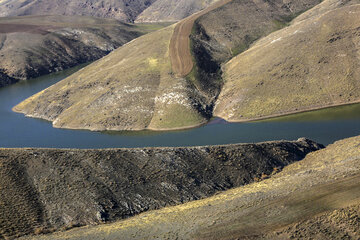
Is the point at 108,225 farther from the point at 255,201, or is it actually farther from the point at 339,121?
the point at 339,121

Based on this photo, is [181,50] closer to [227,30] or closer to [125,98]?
[125,98]

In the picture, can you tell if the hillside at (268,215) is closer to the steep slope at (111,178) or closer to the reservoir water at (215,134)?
the steep slope at (111,178)

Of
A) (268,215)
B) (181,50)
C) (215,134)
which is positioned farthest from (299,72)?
(268,215)

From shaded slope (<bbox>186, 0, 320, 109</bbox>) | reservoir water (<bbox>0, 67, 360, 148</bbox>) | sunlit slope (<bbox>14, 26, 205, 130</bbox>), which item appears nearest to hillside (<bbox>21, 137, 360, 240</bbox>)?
reservoir water (<bbox>0, 67, 360, 148</bbox>)

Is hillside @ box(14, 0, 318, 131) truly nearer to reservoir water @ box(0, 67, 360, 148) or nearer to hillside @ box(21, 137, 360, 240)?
reservoir water @ box(0, 67, 360, 148)


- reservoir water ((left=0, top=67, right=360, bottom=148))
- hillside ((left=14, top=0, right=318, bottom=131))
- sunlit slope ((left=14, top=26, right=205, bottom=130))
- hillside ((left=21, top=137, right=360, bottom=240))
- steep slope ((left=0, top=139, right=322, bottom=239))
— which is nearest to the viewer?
hillside ((left=21, top=137, right=360, bottom=240))

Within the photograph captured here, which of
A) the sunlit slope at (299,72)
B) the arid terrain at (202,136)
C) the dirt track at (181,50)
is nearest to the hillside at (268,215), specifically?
the arid terrain at (202,136)
